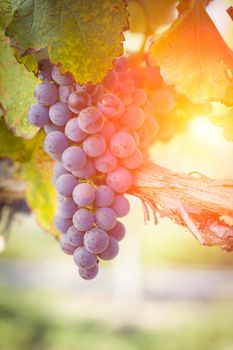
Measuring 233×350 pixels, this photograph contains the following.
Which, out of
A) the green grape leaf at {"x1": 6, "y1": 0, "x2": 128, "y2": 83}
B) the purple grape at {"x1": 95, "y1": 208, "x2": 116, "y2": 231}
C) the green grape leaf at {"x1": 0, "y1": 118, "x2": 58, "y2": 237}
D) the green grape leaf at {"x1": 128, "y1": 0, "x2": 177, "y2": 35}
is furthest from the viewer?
the green grape leaf at {"x1": 128, "y1": 0, "x2": 177, "y2": 35}

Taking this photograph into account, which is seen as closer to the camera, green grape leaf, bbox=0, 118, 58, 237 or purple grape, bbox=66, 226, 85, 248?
purple grape, bbox=66, 226, 85, 248

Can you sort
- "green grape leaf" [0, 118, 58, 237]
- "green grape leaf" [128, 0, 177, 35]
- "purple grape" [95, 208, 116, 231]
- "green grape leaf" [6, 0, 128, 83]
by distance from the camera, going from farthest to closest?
"green grape leaf" [128, 0, 177, 35] → "green grape leaf" [0, 118, 58, 237] → "purple grape" [95, 208, 116, 231] → "green grape leaf" [6, 0, 128, 83]

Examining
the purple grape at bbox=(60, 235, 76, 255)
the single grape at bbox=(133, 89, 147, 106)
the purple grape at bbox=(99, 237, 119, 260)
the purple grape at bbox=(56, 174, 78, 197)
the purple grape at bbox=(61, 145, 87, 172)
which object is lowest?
the purple grape at bbox=(99, 237, 119, 260)

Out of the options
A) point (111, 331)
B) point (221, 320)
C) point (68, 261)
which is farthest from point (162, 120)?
point (68, 261)

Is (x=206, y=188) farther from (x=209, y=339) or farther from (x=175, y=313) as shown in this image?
(x=175, y=313)

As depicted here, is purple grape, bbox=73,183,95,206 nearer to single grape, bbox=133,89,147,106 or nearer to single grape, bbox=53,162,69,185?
single grape, bbox=53,162,69,185

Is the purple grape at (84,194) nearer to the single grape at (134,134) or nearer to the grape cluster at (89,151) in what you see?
the grape cluster at (89,151)

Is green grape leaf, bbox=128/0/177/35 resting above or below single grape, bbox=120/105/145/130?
above

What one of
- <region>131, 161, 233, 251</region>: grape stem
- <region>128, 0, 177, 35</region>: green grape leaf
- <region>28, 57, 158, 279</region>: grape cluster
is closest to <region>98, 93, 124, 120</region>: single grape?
<region>28, 57, 158, 279</region>: grape cluster
